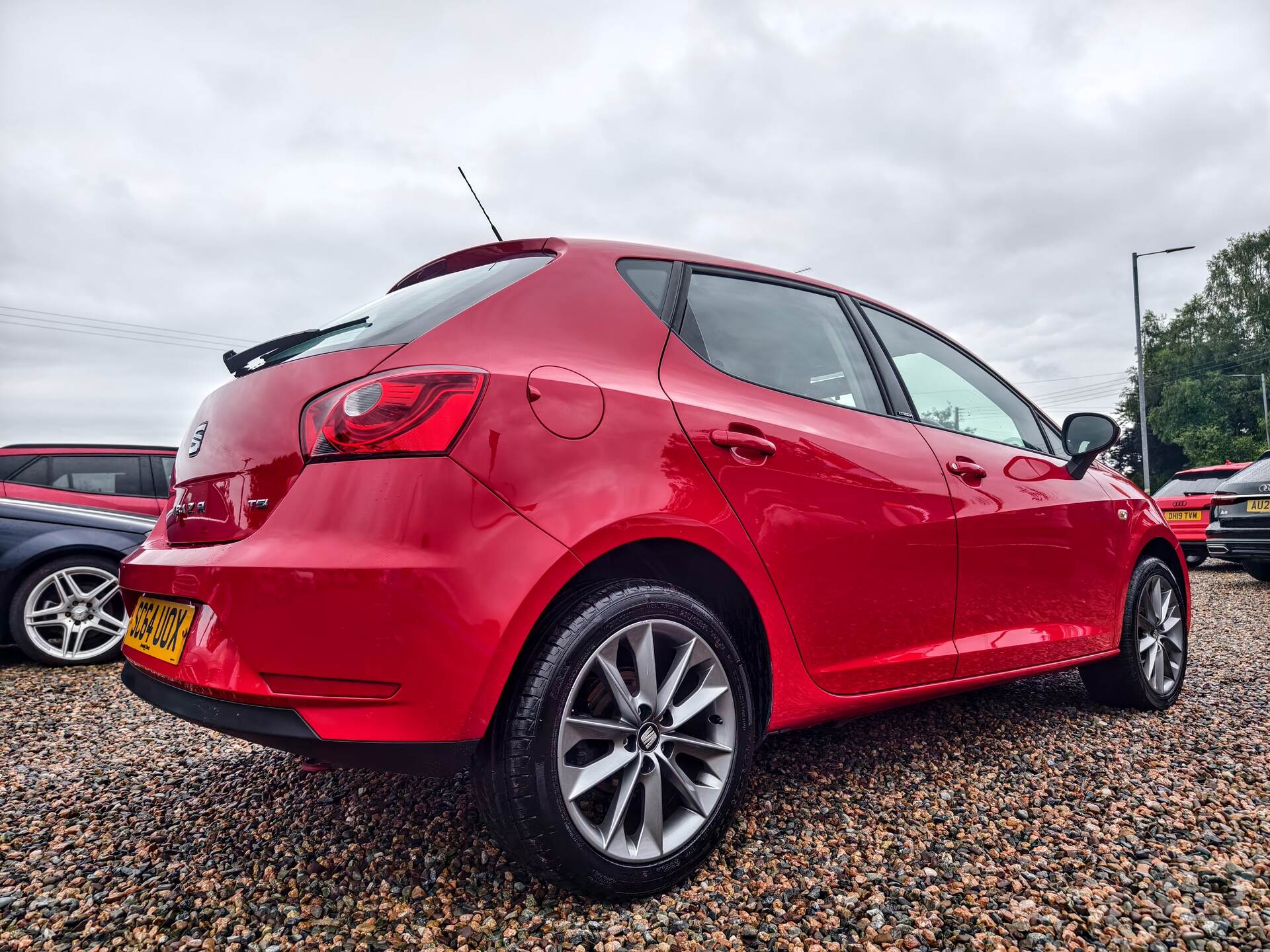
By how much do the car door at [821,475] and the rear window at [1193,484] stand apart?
9.38 m

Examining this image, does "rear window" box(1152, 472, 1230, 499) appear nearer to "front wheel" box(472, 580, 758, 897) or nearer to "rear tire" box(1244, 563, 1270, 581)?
"rear tire" box(1244, 563, 1270, 581)

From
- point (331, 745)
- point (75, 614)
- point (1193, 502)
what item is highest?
point (331, 745)

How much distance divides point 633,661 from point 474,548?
51 cm

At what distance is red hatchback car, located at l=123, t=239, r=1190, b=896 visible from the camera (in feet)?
5.34

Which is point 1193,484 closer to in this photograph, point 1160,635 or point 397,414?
point 1160,635

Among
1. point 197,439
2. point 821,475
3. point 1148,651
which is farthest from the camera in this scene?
point 1148,651

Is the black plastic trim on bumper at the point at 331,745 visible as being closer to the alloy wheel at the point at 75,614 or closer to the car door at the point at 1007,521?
the car door at the point at 1007,521

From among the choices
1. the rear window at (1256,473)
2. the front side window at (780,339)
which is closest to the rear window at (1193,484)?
the rear window at (1256,473)

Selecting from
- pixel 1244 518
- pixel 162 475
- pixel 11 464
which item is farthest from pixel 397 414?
pixel 1244 518

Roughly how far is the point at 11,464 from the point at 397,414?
574cm

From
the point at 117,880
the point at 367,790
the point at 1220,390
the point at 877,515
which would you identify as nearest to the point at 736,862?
the point at 877,515

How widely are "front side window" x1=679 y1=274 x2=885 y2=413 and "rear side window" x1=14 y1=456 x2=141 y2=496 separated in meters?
5.59

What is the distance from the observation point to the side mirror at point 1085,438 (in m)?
3.33

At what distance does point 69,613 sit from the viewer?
489 centimetres
